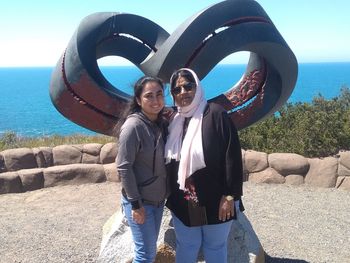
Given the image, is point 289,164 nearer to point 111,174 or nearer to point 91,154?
point 111,174

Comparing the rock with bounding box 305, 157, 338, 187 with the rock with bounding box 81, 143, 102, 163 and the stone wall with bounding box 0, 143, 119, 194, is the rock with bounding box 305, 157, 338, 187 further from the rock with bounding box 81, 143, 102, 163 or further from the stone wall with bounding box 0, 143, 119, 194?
the rock with bounding box 81, 143, 102, 163

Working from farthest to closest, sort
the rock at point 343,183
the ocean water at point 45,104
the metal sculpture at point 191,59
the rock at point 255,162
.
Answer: the ocean water at point 45,104
the rock at point 255,162
the rock at point 343,183
the metal sculpture at point 191,59

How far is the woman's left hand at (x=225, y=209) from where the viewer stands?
2.57m

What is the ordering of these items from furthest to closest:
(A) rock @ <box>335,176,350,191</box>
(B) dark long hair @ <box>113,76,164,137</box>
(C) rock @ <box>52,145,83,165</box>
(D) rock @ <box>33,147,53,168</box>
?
(C) rock @ <box>52,145,83,165</box>, (D) rock @ <box>33,147,53,168</box>, (A) rock @ <box>335,176,350,191</box>, (B) dark long hair @ <box>113,76,164,137</box>

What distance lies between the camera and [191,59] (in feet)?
11.2

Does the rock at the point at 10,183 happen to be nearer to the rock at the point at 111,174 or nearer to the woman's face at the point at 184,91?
the rock at the point at 111,174

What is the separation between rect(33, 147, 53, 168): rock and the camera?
7145 millimetres

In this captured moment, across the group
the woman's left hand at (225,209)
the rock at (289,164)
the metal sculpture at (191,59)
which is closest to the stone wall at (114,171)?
the rock at (289,164)

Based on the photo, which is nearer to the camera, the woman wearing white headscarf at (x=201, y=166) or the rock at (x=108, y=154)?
the woman wearing white headscarf at (x=201, y=166)

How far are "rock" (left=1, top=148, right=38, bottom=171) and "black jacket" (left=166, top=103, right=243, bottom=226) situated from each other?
4977mm

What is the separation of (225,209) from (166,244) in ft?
3.52

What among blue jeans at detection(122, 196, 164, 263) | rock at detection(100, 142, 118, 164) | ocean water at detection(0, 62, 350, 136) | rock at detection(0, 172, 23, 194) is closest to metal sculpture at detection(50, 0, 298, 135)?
ocean water at detection(0, 62, 350, 136)

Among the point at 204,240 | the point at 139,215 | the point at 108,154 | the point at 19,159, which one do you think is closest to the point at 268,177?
the point at 108,154

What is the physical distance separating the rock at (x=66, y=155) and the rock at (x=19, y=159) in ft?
1.13
